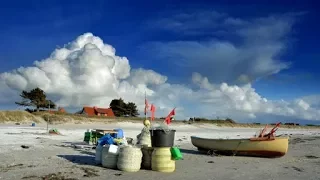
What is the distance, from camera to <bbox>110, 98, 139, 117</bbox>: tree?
79688 millimetres

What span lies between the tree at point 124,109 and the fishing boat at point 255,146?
2360 inches

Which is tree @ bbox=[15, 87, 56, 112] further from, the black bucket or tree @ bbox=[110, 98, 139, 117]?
the black bucket

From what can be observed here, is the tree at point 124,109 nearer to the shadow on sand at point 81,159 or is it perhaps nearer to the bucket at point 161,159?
the shadow on sand at point 81,159

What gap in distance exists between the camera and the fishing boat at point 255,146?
1888 centimetres

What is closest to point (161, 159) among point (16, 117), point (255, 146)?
point (255, 146)

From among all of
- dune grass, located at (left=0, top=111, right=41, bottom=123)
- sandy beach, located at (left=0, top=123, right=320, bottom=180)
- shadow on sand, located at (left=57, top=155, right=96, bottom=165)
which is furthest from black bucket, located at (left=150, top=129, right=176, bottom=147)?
dune grass, located at (left=0, top=111, right=41, bottom=123)

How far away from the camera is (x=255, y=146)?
19219 millimetres

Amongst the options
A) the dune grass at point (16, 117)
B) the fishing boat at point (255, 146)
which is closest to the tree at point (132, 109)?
the dune grass at point (16, 117)

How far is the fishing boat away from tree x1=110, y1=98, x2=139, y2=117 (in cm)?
5994

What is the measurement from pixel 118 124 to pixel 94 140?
31.7 metres

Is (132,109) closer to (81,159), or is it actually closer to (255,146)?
(255,146)

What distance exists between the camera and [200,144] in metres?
20.8

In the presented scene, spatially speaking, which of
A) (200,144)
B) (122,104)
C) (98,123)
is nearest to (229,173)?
(200,144)

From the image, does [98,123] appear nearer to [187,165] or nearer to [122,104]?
[122,104]
